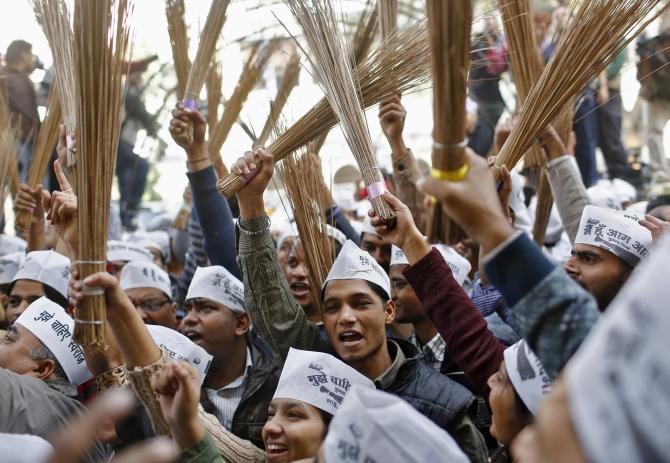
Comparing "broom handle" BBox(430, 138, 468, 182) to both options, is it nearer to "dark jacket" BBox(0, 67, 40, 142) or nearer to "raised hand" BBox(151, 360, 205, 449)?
"raised hand" BBox(151, 360, 205, 449)

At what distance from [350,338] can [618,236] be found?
95 cm

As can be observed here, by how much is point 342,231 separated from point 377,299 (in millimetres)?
871

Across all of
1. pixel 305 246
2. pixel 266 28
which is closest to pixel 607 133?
pixel 266 28

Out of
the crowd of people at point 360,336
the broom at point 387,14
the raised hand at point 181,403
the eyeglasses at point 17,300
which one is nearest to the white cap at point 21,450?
the crowd of people at point 360,336

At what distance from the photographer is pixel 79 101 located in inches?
83.7

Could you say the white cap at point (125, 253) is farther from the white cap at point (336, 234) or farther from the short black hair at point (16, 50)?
the short black hair at point (16, 50)

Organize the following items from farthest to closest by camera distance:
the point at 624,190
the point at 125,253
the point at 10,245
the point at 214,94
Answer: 1. the point at 624,190
2. the point at 10,245
3. the point at 214,94
4. the point at 125,253

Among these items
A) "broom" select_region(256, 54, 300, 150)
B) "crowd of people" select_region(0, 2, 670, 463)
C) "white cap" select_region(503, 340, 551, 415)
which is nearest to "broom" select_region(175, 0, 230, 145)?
"crowd of people" select_region(0, 2, 670, 463)

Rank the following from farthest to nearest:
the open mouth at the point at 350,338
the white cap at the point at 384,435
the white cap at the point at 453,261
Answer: the white cap at the point at 453,261, the open mouth at the point at 350,338, the white cap at the point at 384,435

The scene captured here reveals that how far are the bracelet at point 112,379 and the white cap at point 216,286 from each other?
89 centimetres

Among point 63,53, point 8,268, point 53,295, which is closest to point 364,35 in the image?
point 63,53

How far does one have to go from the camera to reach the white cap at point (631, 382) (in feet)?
2.85

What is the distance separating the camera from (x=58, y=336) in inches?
112

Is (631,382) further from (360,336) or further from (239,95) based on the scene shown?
(239,95)
